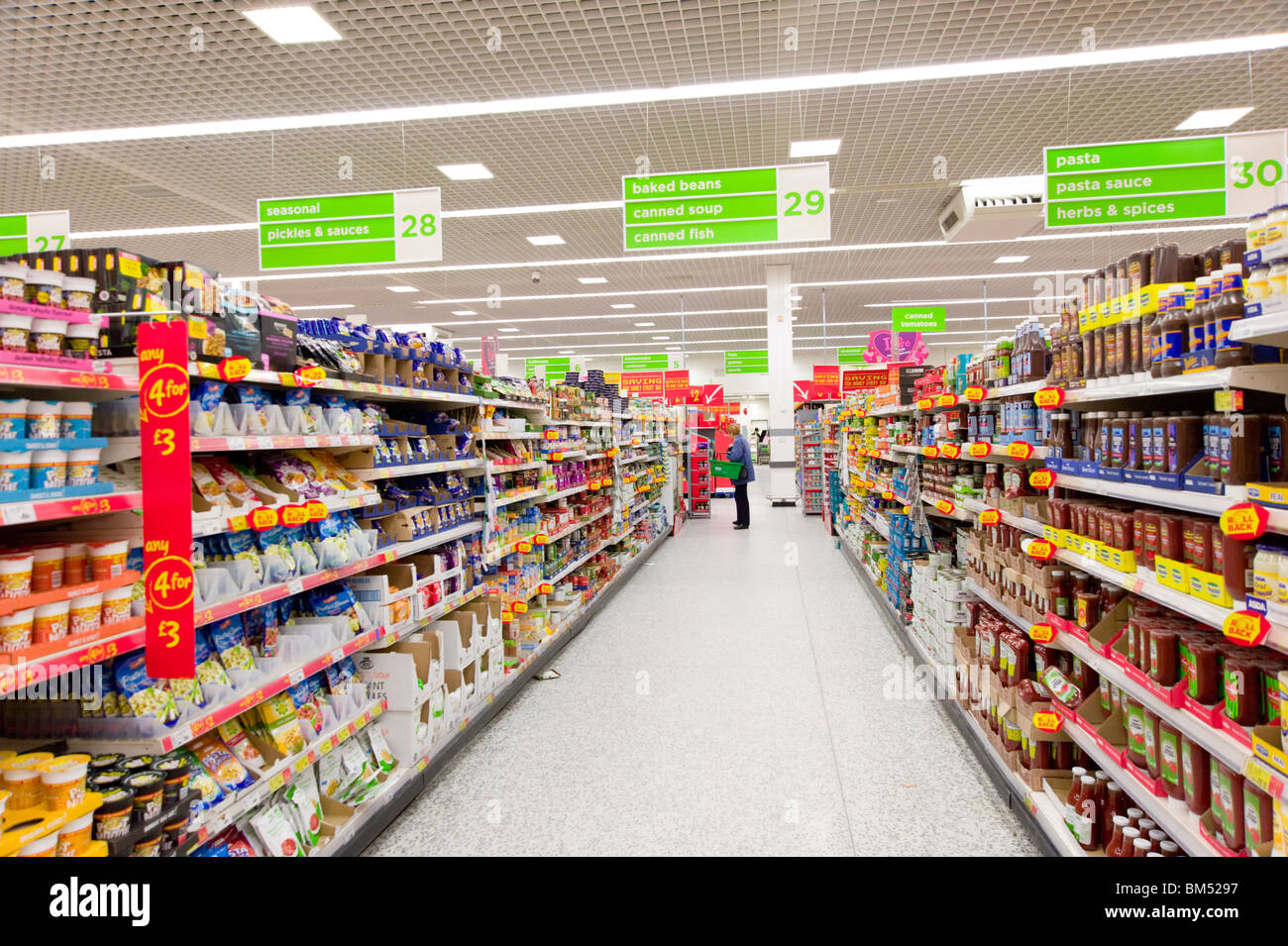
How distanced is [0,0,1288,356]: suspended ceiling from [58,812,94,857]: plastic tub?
5.29 metres

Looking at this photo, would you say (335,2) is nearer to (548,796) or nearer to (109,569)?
(109,569)

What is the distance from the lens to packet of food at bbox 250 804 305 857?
228cm

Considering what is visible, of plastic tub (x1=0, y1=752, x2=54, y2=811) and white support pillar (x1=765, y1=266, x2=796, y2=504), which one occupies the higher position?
white support pillar (x1=765, y1=266, x2=796, y2=504)

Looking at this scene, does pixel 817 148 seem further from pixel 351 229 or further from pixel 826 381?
pixel 826 381

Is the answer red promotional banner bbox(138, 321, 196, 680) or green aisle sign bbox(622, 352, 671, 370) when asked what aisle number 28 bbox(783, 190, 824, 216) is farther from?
green aisle sign bbox(622, 352, 671, 370)

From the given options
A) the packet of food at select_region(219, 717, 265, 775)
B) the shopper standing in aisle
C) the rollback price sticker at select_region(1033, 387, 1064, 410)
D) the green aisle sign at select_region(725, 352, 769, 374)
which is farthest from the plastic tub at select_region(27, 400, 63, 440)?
the green aisle sign at select_region(725, 352, 769, 374)

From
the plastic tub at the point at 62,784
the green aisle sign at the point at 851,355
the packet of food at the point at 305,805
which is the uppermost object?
the green aisle sign at the point at 851,355

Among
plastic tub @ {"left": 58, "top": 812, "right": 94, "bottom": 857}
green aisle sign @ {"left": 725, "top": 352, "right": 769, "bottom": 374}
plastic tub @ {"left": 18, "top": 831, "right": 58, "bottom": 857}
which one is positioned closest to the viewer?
plastic tub @ {"left": 18, "top": 831, "right": 58, "bottom": 857}

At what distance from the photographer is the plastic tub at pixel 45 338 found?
68.6 inches

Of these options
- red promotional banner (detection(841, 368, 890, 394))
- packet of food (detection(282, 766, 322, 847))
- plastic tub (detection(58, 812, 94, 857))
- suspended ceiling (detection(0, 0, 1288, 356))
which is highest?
suspended ceiling (detection(0, 0, 1288, 356))

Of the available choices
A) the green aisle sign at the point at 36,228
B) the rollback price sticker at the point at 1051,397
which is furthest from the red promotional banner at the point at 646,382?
the rollback price sticker at the point at 1051,397

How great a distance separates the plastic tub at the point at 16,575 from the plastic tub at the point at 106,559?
156 mm

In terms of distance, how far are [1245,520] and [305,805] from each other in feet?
9.66

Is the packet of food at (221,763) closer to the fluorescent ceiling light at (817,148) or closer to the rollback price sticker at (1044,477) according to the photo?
the rollback price sticker at (1044,477)
